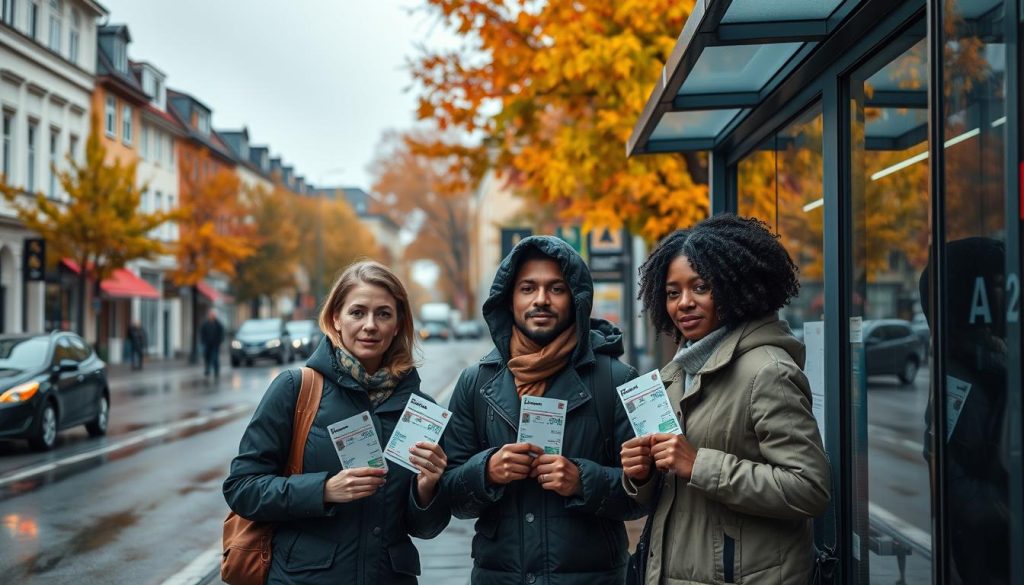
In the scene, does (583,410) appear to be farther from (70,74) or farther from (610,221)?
(70,74)

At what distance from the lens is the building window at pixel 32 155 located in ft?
112

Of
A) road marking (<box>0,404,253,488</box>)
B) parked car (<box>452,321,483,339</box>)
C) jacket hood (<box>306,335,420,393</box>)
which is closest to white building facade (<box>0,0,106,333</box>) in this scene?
road marking (<box>0,404,253,488</box>)

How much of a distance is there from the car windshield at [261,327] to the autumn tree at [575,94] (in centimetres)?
2584

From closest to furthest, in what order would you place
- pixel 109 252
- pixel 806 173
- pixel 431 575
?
pixel 806 173 < pixel 431 575 < pixel 109 252

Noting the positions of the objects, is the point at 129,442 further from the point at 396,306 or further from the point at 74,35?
→ the point at 74,35

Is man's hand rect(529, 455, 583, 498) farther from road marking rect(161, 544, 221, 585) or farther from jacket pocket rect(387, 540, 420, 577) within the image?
road marking rect(161, 544, 221, 585)

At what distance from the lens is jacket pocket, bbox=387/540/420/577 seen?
10.7ft

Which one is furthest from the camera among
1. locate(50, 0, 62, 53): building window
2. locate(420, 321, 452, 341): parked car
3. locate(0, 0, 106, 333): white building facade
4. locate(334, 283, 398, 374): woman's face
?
locate(420, 321, 452, 341): parked car

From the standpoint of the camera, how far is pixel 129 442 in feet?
47.1

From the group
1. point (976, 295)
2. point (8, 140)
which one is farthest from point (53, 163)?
point (976, 295)

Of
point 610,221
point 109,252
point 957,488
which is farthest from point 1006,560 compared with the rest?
point 109,252

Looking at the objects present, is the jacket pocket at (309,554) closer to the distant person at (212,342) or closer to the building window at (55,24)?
the distant person at (212,342)

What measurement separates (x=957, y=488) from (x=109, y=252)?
109 ft

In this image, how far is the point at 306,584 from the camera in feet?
10.5
